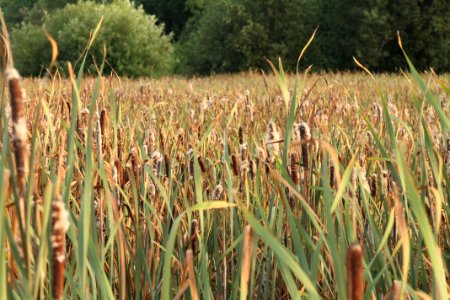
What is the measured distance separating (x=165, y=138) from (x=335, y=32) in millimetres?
20106

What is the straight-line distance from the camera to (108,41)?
1712 centimetres

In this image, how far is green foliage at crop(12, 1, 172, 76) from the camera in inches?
687

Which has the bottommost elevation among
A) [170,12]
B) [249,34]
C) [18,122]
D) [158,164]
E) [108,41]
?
[158,164]

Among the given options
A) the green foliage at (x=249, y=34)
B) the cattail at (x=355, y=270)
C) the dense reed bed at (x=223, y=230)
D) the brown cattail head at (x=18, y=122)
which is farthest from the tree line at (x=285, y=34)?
the cattail at (x=355, y=270)

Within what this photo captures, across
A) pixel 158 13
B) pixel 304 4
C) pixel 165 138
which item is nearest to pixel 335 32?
pixel 304 4

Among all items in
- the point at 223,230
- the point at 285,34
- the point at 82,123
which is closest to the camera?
the point at 223,230

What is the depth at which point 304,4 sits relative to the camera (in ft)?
70.6

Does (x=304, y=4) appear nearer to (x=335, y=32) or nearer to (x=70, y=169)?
(x=335, y=32)

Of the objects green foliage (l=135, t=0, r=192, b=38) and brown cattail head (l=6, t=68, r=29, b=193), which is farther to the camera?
green foliage (l=135, t=0, r=192, b=38)

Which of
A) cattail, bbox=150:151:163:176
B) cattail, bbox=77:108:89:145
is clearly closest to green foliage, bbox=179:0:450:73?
cattail, bbox=77:108:89:145

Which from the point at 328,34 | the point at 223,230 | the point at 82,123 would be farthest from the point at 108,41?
the point at 223,230

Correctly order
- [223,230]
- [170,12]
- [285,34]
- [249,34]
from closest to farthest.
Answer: [223,230] → [249,34] → [285,34] → [170,12]

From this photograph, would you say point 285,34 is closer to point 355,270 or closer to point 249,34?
point 249,34

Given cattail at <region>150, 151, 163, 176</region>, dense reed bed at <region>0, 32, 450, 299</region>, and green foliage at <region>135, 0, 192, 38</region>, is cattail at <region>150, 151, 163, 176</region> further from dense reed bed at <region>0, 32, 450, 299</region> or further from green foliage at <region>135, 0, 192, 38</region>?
green foliage at <region>135, 0, 192, 38</region>
